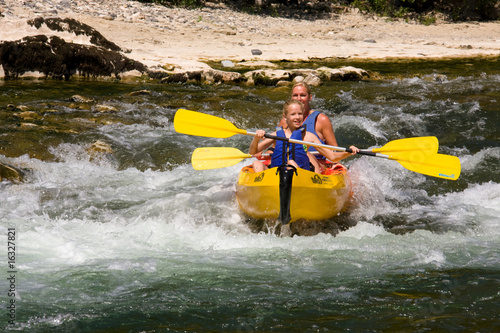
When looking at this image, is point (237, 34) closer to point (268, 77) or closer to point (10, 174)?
point (268, 77)

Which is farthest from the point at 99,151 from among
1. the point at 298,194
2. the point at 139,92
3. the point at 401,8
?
the point at 401,8

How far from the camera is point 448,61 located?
1384cm

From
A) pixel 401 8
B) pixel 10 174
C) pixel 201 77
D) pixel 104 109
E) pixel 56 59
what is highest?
pixel 401 8

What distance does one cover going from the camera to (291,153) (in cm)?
454

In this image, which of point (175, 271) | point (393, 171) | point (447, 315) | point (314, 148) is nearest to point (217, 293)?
point (175, 271)

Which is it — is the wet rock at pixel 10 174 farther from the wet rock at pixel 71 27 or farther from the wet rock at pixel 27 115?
the wet rock at pixel 71 27

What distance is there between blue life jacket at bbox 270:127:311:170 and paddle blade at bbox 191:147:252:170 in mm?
546

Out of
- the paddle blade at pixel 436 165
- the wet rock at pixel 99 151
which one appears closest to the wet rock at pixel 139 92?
the wet rock at pixel 99 151

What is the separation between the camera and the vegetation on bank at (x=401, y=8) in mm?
19328

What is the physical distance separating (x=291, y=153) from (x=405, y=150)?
1229mm

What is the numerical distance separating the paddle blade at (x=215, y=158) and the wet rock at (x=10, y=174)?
1958 millimetres

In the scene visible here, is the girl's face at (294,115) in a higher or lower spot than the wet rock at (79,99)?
higher

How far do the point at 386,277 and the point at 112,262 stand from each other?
1.96 metres

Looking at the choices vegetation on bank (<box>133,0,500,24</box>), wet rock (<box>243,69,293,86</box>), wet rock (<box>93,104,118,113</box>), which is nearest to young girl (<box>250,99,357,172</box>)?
wet rock (<box>93,104,118,113</box>)
